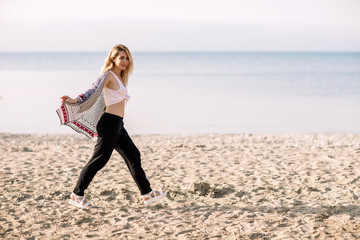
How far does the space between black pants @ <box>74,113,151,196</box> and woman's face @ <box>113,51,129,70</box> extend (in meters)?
0.57

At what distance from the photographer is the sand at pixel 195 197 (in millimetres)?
4797

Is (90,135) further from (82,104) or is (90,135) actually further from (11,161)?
(11,161)

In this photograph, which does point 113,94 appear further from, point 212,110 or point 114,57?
point 212,110

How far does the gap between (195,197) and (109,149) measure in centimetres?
157

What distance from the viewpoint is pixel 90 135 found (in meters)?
5.12

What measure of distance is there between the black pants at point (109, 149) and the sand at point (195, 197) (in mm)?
454

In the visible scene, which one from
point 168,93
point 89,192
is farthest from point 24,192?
point 168,93

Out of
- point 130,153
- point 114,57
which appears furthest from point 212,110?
point 114,57

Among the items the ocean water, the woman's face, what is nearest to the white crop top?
the woman's face

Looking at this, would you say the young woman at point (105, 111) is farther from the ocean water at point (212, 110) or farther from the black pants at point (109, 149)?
the ocean water at point (212, 110)

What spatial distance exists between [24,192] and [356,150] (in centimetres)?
668

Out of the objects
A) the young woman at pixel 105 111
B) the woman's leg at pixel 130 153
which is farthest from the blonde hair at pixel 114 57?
the woman's leg at pixel 130 153

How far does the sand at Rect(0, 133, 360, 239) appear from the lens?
4.80 metres

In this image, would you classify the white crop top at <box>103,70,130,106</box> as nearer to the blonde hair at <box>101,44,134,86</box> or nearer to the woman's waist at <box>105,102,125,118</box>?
the woman's waist at <box>105,102,125,118</box>
